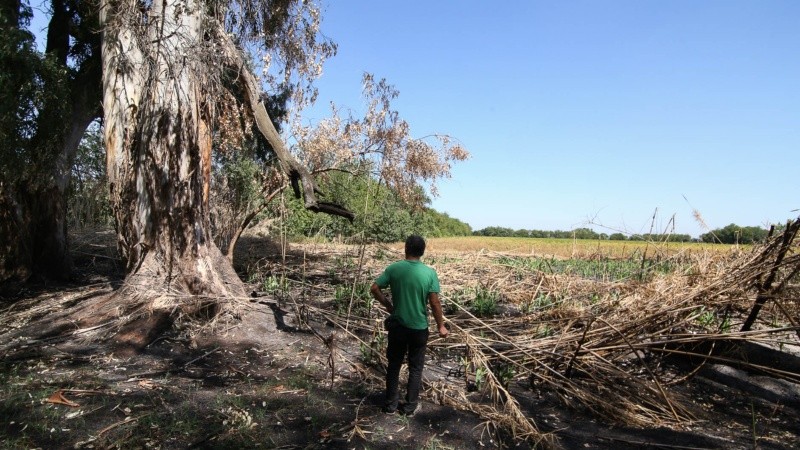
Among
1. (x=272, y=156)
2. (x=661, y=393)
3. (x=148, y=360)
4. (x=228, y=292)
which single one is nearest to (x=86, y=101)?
(x=272, y=156)

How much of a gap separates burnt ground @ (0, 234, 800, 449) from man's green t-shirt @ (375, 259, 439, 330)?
0.79 metres

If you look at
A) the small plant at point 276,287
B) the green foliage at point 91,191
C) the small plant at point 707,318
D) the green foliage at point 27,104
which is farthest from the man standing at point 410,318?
the green foliage at point 91,191

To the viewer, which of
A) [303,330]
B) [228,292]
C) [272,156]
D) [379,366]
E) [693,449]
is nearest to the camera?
[693,449]

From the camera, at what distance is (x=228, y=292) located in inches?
272

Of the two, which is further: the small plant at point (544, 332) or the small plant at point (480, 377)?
the small plant at point (544, 332)

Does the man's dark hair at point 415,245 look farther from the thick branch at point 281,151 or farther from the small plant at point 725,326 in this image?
the small plant at point 725,326

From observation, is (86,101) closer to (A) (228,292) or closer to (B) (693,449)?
(A) (228,292)

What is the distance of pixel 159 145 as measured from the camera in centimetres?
667

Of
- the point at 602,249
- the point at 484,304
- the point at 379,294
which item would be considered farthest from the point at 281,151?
the point at 602,249

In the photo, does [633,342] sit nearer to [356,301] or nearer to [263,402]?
[356,301]

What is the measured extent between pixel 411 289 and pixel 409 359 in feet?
1.80

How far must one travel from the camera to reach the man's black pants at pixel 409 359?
166 inches

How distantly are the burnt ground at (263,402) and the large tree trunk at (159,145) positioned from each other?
0.88 metres

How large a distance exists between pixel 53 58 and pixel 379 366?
6670 millimetres
